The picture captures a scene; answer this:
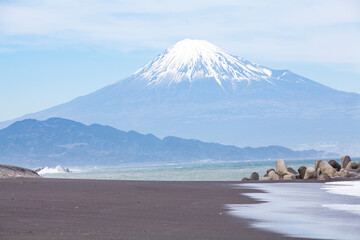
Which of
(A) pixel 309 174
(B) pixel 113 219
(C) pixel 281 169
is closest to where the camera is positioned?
(B) pixel 113 219

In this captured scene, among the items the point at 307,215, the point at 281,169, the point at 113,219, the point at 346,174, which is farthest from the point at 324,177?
the point at 113,219

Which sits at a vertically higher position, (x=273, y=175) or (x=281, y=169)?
(x=281, y=169)

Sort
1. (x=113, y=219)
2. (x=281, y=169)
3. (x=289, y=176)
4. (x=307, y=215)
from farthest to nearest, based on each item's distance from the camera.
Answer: (x=281, y=169) → (x=289, y=176) → (x=307, y=215) → (x=113, y=219)

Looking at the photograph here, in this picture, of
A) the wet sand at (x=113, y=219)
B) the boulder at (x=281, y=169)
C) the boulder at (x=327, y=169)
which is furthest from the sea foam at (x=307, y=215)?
the boulder at (x=281, y=169)

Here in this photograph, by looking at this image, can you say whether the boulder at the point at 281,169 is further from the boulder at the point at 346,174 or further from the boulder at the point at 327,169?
the boulder at the point at 346,174

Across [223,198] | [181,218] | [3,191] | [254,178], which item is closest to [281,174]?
[254,178]

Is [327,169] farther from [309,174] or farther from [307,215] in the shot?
[307,215]

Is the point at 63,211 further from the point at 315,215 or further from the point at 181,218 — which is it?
the point at 315,215

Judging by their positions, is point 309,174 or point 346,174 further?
point 309,174

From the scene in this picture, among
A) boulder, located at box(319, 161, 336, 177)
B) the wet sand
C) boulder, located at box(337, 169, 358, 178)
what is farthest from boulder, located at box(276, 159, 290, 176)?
the wet sand

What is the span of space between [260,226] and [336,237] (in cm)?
205

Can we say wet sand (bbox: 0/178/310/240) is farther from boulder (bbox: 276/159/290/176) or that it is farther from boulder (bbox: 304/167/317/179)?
boulder (bbox: 276/159/290/176)

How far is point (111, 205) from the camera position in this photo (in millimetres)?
19516

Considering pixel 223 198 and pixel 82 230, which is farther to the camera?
pixel 223 198
